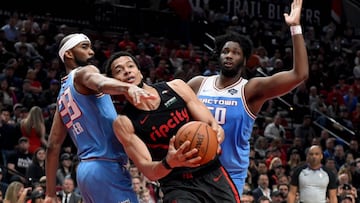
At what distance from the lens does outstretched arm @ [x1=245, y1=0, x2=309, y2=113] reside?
657 centimetres

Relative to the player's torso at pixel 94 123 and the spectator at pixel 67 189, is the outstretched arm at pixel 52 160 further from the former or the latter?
the spectator at pixel 67 189

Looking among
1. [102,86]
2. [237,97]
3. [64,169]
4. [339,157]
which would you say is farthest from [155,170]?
[339,157]

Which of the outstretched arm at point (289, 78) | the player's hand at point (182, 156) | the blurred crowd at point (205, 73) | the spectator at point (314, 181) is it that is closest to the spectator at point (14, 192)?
the blurred crowd at point (205, 73)

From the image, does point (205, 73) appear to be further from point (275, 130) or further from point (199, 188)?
point (199, 188)

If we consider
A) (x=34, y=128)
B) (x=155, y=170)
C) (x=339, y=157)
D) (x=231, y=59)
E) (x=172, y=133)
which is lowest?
(x=339, y=157)

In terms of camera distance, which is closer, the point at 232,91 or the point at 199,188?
the point at 199,188

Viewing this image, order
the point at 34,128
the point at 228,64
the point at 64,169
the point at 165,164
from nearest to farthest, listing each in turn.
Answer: the point at 165,164 → the point at 228,64 → the point at 64,169 → the point at 34,128

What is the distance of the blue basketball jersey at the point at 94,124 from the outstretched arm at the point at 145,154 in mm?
493

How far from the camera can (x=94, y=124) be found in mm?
6457

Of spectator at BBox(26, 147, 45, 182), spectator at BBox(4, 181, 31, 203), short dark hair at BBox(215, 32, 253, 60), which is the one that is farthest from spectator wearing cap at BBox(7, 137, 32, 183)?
short dark hair at BBox(215, 32, 253, 60)

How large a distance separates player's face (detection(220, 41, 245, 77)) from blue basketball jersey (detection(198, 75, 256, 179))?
0.45 ft

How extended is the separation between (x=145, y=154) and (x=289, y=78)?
1551 millimetres

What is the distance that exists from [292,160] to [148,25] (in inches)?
317

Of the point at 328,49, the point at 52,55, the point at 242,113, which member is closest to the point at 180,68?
the point at 52,55
